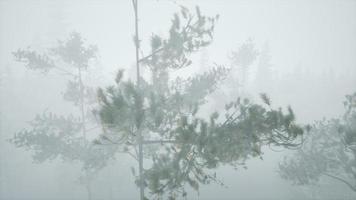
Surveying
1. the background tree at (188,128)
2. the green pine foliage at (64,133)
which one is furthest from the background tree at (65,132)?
the background tree at (188,128)

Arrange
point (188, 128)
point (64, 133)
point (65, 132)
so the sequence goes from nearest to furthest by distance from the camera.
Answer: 1. point (188, 128)
2. point (64, 133)
3. point (65, 132)

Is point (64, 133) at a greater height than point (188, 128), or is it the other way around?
point (188, 128)

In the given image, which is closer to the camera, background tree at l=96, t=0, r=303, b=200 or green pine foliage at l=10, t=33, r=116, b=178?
background tree at l=96, t=0, r=303, b=200

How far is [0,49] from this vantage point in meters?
119

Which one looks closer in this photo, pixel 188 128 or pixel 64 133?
pixel 188 128

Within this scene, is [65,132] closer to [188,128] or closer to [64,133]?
[64,133]

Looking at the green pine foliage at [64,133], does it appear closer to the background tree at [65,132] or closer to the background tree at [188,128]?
the background tree at [65,132]

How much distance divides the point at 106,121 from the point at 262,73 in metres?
56.4

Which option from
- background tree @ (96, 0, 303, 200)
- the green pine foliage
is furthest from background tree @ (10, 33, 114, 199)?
background tree @ (96, 0, 303, 200)

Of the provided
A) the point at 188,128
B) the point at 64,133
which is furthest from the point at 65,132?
the point at 188,128

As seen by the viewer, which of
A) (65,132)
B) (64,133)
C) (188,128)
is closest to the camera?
(188,128)

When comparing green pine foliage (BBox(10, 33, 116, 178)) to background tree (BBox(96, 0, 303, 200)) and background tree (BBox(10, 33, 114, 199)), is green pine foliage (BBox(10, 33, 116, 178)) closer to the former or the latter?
background tree (BBox(10, 33, 114, 199))

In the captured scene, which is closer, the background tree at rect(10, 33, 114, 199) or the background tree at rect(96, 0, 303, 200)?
the background tree at rect(96, 0, 303, 200)

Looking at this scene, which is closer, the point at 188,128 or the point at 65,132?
the point at 188,128
